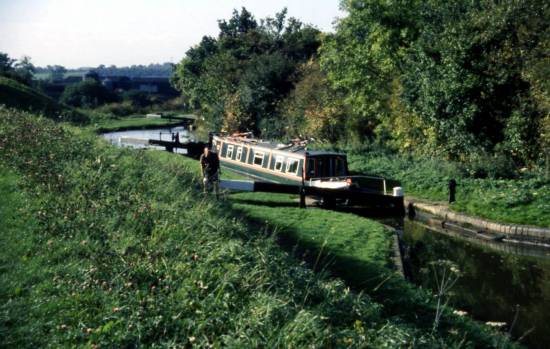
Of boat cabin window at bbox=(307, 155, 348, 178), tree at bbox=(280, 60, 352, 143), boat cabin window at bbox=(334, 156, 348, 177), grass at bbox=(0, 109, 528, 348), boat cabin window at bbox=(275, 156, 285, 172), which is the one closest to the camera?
grass at bbox=(0, 109, 528, 348)

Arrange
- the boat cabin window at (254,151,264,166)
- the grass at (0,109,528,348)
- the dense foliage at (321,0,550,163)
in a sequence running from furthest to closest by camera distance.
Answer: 1. the boat cabin window at (254,151,264,166)
2. the dense foliage at (321,0,550,163)
3. the grass at (0,109,528,348)

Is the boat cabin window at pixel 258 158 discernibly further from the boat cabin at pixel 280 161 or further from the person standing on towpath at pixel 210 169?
the person standing on towpath at pixel 210 169

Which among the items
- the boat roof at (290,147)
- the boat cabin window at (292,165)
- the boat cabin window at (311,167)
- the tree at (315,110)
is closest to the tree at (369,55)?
the tree at (315,110)

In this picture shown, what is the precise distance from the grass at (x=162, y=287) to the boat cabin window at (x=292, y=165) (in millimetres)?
9335

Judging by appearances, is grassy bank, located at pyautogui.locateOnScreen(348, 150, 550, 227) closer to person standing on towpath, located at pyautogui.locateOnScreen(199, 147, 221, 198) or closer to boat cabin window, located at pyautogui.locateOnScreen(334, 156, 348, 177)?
boat cabin window, located at pyautogui.locateOnScreen(334, 156, 348, 177)

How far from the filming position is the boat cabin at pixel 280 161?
19375 millimetres

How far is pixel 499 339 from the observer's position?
7.75 metres

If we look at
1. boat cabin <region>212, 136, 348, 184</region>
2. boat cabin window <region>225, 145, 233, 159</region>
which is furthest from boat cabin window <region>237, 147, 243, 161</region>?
boat cabin window <region>225, 145, 233, 159</region>

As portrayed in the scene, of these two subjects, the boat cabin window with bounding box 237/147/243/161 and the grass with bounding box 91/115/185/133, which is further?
the grass with bounding box 91/115/185/133

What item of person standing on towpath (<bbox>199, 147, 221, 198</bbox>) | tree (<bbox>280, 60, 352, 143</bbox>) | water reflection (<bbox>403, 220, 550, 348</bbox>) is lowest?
water reflection (<bbox>403, 220, 550, 348</bbox>)

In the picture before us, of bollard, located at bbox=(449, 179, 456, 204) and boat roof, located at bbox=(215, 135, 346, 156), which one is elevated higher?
boat roof, located at bbox=(215, 135, 346, 156)

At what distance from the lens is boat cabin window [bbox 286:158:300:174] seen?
1973 centimetres

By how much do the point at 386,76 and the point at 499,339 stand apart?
61.1ft

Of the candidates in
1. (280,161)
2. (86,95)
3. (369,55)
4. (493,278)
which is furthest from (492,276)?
(86,95)
